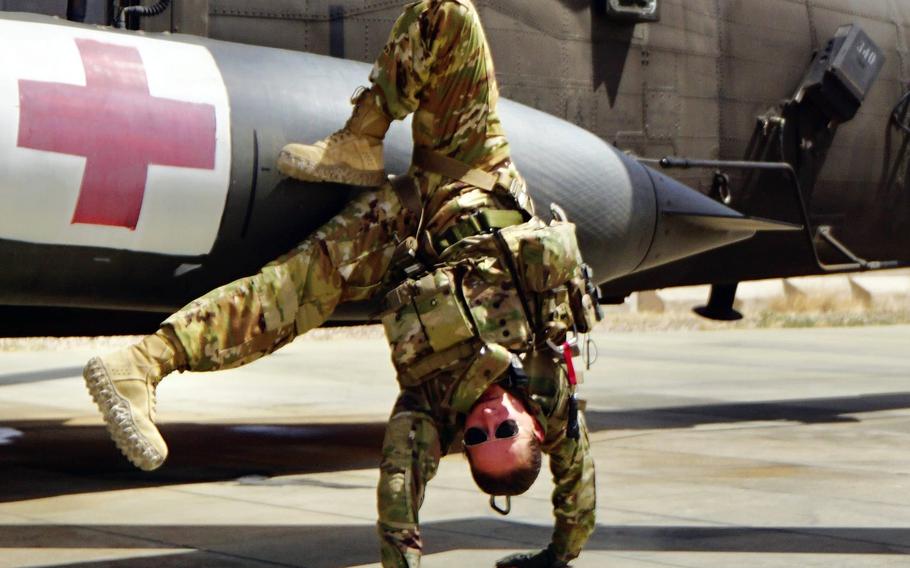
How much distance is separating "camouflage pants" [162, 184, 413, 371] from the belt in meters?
0.43

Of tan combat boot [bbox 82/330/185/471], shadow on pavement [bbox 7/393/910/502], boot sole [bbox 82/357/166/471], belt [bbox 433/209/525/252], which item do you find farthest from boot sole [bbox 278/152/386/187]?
shadow on pavement [bbox 7/393/910/502]

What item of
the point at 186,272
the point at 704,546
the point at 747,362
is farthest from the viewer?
the point at 747,362

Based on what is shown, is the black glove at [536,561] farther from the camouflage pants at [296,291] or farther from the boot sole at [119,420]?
the boot sole at [119,420]

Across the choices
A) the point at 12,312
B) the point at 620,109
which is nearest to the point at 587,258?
the point at 620,109

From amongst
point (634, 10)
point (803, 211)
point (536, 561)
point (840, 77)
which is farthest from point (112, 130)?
point (840, 77)

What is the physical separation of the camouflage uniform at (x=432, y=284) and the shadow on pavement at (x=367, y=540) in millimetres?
706

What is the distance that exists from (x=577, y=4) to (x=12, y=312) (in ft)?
12.3

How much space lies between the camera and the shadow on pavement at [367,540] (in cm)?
556

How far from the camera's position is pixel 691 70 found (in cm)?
923

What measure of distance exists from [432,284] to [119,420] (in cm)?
115

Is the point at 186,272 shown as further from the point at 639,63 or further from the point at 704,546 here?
the point at 639,63

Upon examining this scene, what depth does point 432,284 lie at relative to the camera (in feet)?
16.3

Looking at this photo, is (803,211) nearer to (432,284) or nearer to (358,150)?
(358,150)

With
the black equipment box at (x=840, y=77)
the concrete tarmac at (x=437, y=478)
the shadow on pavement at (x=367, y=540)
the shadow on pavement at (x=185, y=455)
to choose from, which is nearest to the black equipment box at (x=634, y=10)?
the black equipment box at (x=840, y=77)
